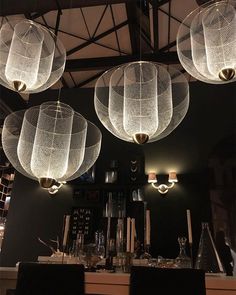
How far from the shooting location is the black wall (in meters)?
4.27

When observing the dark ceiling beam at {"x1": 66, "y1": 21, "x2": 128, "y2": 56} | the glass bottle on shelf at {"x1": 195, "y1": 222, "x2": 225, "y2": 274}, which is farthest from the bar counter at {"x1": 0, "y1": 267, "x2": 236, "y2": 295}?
the dark ceiling beam at {"x1": 66, "y1": 21, "x2": 128, "y2": 56}

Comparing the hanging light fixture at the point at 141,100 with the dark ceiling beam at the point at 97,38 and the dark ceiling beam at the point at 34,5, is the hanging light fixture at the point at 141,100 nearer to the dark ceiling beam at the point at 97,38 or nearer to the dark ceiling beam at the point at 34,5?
the dark ceiling beam at the point at 34,5

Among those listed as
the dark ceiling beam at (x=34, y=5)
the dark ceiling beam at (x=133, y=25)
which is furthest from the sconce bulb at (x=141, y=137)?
the dark ceiling beam at (x=133, y=25)

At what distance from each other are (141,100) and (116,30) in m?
4.10

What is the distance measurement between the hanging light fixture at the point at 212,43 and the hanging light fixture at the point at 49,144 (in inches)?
32.6

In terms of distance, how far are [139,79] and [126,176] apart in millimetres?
3166

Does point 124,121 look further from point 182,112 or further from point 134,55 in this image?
point 134,55

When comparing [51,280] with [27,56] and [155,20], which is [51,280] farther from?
[155,20]

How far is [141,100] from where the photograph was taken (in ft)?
5.07

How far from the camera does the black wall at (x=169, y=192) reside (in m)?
4.27

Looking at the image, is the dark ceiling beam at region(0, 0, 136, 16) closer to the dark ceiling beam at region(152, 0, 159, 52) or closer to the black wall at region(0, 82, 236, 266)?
the dark ceiling beam at region(152, 0, 159, 52)

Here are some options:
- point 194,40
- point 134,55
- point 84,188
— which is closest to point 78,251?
point 194,40

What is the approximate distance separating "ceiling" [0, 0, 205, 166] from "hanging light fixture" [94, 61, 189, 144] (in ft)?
9.42

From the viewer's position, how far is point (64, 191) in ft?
15.5
